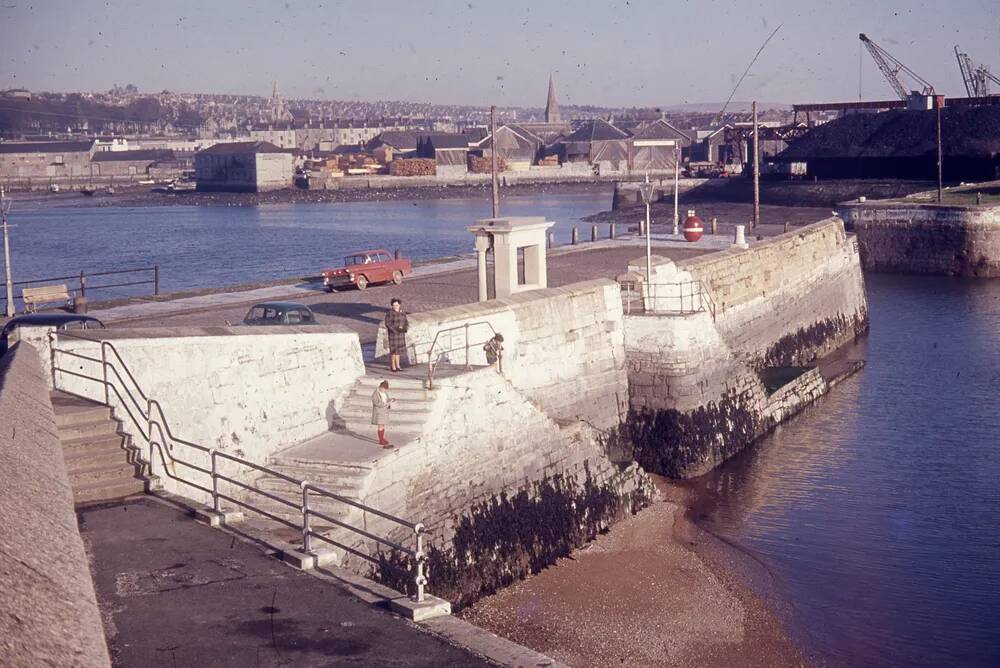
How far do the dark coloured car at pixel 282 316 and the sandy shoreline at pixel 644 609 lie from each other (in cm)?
693

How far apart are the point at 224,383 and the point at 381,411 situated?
81.6 inches

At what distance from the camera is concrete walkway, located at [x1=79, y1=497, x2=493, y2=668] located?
7.96 metres

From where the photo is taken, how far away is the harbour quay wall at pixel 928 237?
170ft

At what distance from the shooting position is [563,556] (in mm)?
18031

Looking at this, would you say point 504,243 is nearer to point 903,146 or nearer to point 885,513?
point 885,513

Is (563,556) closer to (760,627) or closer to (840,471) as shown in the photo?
(760,627)

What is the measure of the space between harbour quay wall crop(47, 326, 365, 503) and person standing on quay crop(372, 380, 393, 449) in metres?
1.18

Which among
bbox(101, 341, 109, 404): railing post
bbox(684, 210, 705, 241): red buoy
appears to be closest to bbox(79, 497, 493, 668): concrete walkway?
bbox(101, 341, 109, 404): railing post

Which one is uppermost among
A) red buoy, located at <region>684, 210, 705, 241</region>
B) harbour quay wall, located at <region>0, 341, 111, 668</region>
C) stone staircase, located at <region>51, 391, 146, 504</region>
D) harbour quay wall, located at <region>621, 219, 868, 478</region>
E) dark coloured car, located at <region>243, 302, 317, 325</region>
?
red buoy, located at <region>684, 210, 705, 241</region>

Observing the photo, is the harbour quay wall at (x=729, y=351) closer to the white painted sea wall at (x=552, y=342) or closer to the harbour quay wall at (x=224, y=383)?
the white painted sea wall at (x=552, y=342)

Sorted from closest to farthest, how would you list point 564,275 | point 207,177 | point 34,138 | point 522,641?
point 522,641, point 564,275, point 207,177, point 34,138

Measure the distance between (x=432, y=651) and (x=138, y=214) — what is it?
10817 cm

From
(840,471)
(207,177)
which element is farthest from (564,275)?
(207,177)

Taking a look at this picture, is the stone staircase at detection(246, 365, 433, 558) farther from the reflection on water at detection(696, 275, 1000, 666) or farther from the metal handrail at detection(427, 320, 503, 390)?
the reflection on water at detection(696, 275, 1000, 666)
